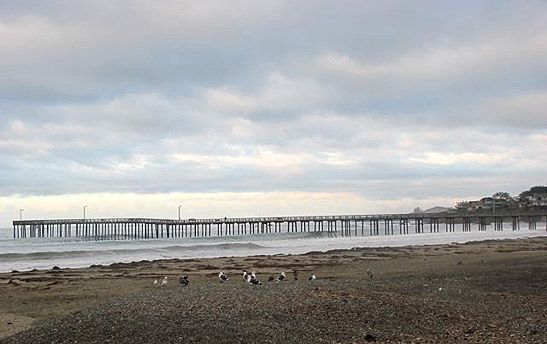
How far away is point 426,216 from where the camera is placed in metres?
109

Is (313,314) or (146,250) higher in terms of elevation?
(313,314)

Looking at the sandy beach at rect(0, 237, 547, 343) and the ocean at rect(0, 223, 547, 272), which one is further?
the ocean at rect(0, 223, 547, 272)

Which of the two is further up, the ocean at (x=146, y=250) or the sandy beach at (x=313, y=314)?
the sandy beach at (x=313, y=314)

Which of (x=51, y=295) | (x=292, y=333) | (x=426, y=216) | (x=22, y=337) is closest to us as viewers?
(x=292, y=333)

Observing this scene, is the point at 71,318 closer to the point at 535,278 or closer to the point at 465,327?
the point at 465,327

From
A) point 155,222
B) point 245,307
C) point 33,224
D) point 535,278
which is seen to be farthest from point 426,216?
point 245,307

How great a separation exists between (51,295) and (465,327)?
1479 cm

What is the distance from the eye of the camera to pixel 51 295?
21.5 meters

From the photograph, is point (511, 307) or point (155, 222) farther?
point (155, 222)

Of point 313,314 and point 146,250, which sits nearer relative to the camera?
point 313,314

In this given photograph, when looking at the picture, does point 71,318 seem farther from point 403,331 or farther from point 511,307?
point 511,307

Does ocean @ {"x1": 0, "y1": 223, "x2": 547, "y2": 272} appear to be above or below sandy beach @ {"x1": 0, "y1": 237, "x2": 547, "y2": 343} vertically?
below

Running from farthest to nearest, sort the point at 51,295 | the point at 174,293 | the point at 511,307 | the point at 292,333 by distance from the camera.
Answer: the point at 51,295 < the point at 174,293 < the point at 511,307 < the point at 292,333

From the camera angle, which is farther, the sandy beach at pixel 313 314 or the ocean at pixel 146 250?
the ocean at pixel 146 250
